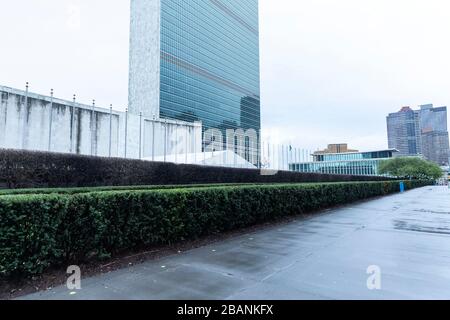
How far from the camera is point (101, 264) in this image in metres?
4.72

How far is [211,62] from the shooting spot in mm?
99312

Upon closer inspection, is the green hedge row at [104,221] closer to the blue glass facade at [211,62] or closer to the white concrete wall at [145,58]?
the white concrete wall at [145,58]

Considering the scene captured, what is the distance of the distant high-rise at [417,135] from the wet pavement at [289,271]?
518 feet

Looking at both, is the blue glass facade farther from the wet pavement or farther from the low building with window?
the wet pavement

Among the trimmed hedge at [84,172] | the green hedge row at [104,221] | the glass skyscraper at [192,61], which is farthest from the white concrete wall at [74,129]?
the glass skyscraper at [192,61]

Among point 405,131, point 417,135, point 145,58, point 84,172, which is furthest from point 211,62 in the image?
point 417,135

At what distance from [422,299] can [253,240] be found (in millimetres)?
3658

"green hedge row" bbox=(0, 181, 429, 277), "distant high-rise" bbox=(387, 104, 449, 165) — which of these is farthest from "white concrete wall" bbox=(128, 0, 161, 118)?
"distant high-rise" bbox=(387, 104, 449, 165)

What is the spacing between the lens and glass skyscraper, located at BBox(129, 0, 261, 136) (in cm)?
8300

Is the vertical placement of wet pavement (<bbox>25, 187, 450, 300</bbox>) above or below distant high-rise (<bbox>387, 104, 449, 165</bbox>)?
below

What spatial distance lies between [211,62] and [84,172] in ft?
315

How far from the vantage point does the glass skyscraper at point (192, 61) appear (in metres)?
83.0

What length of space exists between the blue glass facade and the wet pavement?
80.7 metres

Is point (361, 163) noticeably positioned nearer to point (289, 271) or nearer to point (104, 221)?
point (289, 271)
